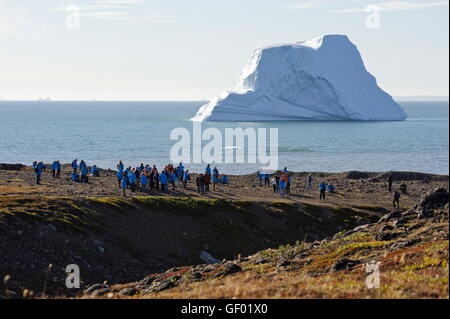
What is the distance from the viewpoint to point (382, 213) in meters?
43.4

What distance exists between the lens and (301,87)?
447 ft

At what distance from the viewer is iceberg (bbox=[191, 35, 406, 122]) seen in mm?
135250

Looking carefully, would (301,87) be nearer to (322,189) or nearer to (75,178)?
(322,189)

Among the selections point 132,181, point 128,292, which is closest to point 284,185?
point 132,181

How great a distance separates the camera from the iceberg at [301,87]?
444 ft

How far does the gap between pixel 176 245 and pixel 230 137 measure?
107253 mm

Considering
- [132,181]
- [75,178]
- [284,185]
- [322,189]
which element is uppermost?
[132,181]

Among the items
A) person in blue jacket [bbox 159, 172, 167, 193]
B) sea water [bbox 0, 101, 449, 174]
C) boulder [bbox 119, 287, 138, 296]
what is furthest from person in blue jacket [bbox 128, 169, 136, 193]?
sea water [bbox 0, 101, 449, 174]

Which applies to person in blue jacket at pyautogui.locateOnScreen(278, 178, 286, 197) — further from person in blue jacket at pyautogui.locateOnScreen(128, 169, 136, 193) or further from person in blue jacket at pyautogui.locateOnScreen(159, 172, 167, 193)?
person in blue jacket at pyautogui.locateOnScreen(128, 169, 136, 193)

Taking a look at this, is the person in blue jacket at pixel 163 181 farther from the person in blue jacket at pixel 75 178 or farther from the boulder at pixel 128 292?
the boulder at pixel 128 292

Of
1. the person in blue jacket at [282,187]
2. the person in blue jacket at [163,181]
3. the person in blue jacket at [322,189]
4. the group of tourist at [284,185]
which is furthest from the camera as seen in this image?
the person in blue jacket at [322,189]

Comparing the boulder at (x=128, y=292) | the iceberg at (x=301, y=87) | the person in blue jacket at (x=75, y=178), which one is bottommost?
the boulder at (x=128, y=292)

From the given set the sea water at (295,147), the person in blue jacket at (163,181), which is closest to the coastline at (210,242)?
the person in blue jacket at (163,181)
